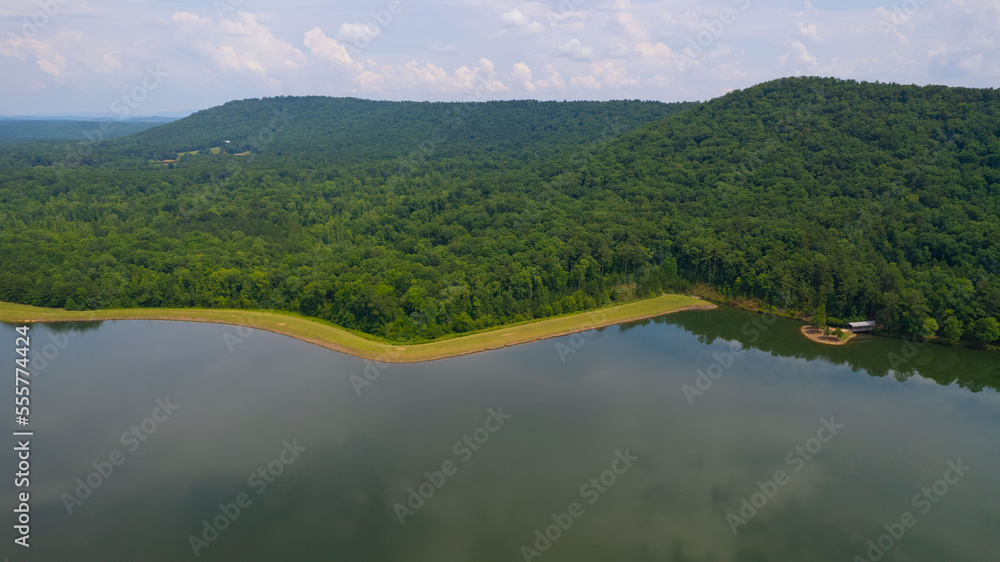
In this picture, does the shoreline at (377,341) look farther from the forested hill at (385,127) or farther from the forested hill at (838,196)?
the forested hill at (385,127)

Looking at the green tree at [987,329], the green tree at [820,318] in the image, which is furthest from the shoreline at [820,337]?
the green tree at [987,329]

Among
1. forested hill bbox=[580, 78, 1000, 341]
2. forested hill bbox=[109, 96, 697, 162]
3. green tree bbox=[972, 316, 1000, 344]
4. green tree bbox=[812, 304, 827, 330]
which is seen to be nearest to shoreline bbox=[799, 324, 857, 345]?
green tree bbox=[812, 304, 827, 330]

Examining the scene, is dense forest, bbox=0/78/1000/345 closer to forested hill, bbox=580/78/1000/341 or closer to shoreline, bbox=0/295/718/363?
forested hill, bbox=580/78/1000/341

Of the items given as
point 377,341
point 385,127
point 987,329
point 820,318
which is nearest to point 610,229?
point 820,318

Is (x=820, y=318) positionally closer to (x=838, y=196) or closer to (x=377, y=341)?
(x=838, y=196)

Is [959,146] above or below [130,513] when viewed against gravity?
above

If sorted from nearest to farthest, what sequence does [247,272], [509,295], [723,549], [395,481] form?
1. [723,549]
2. [395,481]
3. [509,295]
4. [247,272]

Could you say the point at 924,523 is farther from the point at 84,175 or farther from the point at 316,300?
the point at 84,175

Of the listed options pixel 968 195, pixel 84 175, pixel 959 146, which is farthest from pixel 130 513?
pixel 84 175
